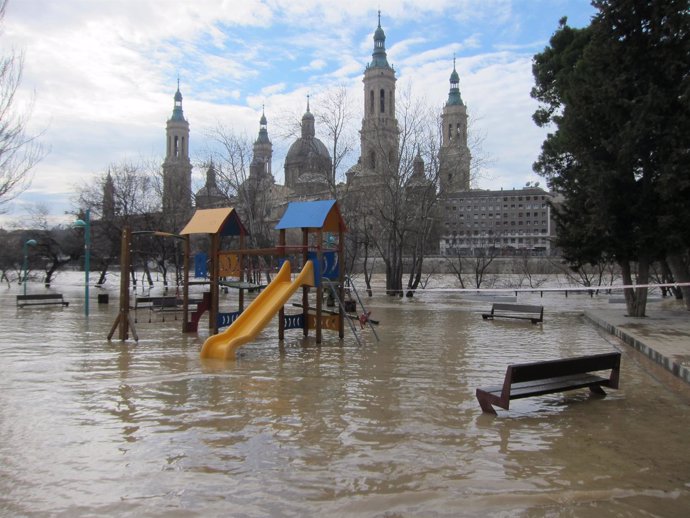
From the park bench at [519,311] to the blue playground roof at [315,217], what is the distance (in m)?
7.24

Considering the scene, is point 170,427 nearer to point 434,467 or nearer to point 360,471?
point 360,471

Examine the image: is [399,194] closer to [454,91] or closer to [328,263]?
[328,263]

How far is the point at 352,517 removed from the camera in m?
4.03

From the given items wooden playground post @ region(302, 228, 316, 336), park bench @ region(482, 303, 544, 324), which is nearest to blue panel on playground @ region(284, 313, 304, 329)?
wooden playground post @ region(302, 228, 316, 336)

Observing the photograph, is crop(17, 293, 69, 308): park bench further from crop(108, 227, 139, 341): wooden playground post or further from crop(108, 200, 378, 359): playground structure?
crop(108, 227, 139, 341): wooden playground post

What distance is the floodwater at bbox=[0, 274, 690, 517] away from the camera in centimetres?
431

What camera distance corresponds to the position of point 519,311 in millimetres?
18156

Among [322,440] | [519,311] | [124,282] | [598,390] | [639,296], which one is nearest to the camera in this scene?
[322,440]

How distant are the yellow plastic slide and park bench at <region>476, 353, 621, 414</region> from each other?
5280 mm

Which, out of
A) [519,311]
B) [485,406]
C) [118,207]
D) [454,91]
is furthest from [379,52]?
[485,406]

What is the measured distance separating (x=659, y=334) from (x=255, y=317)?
8.84 metres

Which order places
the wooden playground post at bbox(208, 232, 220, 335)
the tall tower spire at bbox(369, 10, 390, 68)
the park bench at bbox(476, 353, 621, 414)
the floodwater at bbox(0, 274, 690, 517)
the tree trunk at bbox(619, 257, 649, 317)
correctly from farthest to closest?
the tall tower spire at bbox(369, 10, 390, 68), the tree trunk at bbox(619, 257, 649, 317), the wooden playground post at bbox(208, 232, 220, 335), the park bench at bbox(476, 353, 621, 414), the floodwater at bbox(0, 274, 690, 517)

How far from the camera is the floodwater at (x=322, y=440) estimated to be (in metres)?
4.31

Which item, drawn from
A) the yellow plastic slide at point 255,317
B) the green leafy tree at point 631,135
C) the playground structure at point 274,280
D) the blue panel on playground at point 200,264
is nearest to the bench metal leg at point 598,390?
the playground structure at point 274,280
